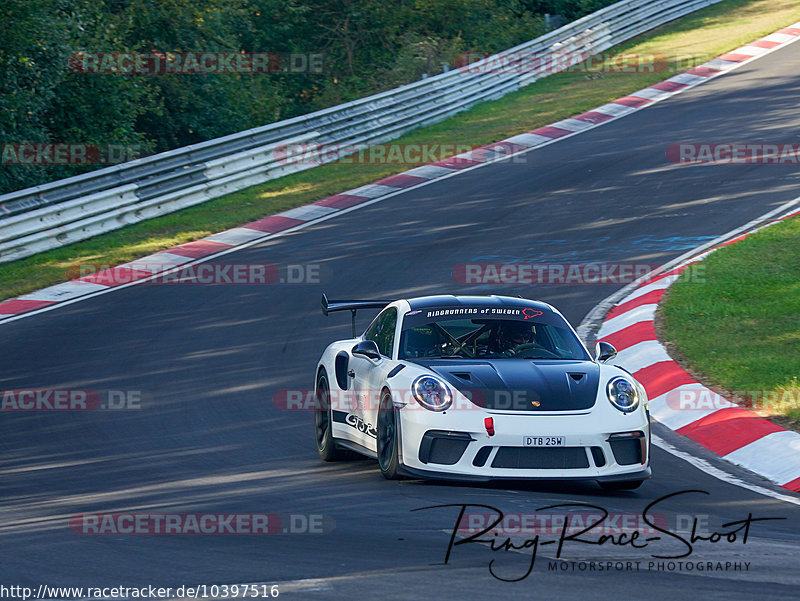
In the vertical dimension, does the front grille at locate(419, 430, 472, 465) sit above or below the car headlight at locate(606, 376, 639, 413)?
below

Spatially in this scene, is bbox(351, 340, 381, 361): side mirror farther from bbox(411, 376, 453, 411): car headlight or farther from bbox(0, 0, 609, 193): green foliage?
bbox(0, 0, 609, 193): green foliage

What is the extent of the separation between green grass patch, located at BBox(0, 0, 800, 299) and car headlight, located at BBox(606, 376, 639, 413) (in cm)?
1023

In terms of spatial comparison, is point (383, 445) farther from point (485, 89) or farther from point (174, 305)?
point (485, 89)

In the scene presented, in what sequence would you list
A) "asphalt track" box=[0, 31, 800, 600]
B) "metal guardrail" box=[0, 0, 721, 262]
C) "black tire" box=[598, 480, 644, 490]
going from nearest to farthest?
"asphalt track" box=[0, 31, 800, 600] < "black tire" box=[598, 480, 644, 490] < "metal guardrail" box=[0, 0, 721, 262]

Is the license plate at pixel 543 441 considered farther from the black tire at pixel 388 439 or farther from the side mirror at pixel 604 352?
the side mirror at pixel 604 352

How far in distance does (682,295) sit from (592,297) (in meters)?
1.31

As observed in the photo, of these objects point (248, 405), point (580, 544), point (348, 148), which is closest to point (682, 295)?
point (248, 405)

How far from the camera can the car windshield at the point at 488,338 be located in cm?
843

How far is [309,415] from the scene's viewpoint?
10281mm

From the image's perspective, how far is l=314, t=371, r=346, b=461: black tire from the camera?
8.77 meters

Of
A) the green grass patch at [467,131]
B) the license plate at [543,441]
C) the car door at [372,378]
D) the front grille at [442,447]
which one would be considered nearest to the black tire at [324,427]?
the car door at [372,378]

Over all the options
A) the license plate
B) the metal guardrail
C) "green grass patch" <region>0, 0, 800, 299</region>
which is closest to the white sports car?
the license plate

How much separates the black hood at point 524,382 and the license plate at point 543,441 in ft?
0.71

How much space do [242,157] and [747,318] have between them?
461 inches
